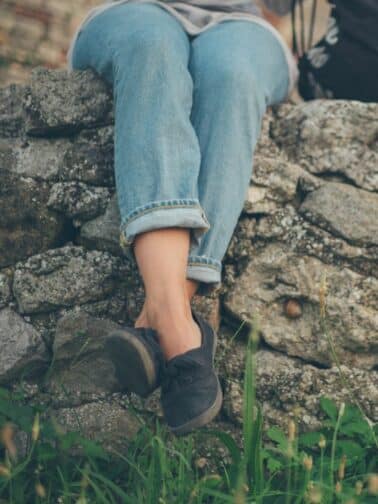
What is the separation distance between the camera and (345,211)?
1.86 metres

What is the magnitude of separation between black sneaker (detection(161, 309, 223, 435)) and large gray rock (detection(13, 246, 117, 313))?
0.44 metres

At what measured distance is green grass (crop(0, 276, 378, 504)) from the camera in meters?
1.30

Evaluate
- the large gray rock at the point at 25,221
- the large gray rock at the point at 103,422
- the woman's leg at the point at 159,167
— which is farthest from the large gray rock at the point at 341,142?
the large gray rock at the point at 103,422

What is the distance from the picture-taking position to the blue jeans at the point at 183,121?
5.23 ft

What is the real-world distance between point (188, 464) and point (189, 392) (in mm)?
151

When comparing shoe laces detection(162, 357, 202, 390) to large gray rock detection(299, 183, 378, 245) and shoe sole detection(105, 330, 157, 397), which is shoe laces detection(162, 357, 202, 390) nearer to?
shoe sole detection(105, 330, 157, 397)

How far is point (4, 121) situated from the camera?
204cm

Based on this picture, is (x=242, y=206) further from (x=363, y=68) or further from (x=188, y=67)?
(x=363, y=68)

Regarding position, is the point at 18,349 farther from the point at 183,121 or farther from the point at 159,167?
the point at 183,121


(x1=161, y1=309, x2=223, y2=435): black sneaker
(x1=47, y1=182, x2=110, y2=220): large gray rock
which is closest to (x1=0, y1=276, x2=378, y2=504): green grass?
(x1=161, y1=309, x2=223, y2=435): black sneaker

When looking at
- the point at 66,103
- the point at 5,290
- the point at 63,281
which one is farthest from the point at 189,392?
the point at 66,103

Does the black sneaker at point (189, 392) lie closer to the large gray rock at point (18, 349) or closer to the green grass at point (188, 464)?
the green grass at point (188, 464)

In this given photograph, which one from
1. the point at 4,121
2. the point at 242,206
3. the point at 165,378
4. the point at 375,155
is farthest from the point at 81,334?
the point at 375,155

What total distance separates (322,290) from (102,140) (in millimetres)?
906
